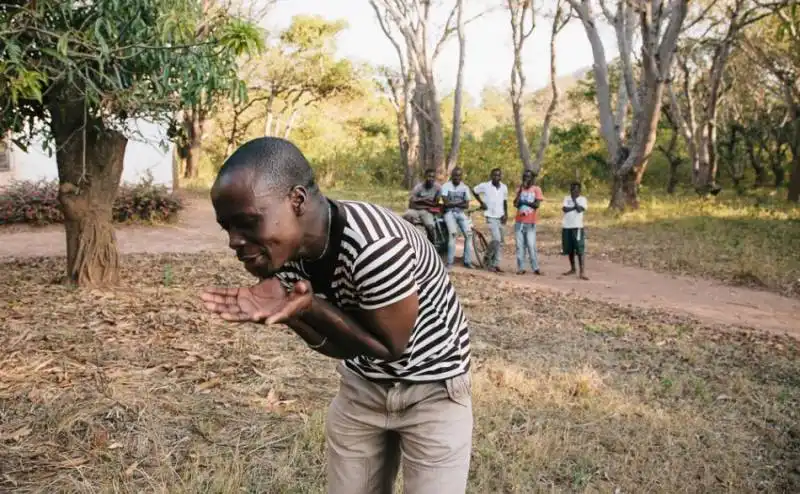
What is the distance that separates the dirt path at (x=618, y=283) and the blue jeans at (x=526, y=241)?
31 cm

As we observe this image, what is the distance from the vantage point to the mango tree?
4.63 metres

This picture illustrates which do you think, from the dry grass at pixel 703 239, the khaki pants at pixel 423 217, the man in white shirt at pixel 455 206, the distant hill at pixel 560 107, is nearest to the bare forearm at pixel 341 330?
the man in white shirt at pixel 455 206

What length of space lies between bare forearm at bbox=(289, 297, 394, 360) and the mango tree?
3.27 m

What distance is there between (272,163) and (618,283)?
9443mm

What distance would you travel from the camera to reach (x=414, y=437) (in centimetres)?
205

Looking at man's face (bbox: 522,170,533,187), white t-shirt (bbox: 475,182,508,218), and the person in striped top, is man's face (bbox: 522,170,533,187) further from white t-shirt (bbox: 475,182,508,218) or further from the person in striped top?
the person in striped top

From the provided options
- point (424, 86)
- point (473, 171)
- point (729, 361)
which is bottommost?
point (729, 361)

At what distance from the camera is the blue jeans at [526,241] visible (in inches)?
422

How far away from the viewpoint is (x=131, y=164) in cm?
1669

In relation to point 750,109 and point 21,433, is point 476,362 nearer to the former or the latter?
point 21,433

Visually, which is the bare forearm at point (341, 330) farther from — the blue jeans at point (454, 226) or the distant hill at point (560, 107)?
the distant hill at point (560, 107)

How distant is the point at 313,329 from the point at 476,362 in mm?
3717

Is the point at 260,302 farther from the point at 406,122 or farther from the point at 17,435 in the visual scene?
the point at 406,122

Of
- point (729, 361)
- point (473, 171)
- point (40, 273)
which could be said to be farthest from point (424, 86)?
point (729, 361)
